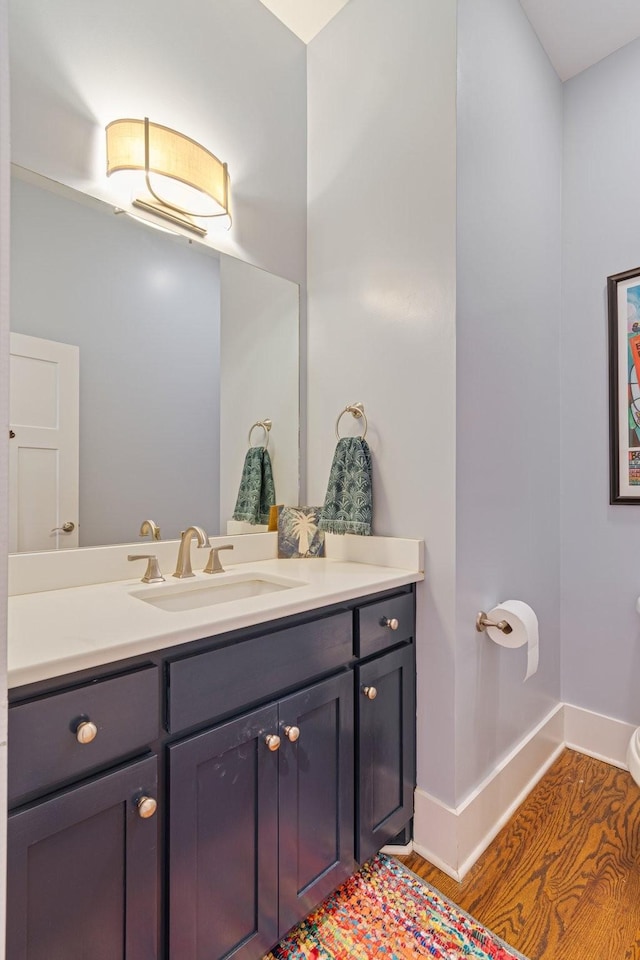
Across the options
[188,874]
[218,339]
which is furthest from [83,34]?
[188,874]

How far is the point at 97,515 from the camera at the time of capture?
1378 millimetres

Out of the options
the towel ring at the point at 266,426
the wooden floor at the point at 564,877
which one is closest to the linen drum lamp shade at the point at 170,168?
the towel ring at the point at 266,426

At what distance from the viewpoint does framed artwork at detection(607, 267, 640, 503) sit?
1.89 meters

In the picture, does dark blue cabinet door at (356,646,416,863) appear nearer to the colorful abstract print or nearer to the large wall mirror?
the large wall mirror

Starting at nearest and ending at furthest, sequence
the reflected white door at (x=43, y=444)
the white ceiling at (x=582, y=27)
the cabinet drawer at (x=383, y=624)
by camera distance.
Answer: the reflected white door at (x=43, y=444) → the cabinet drawer at (x=383, y=624) → the white ceiling at (x=582, y=27)

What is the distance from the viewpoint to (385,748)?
55.6 inches

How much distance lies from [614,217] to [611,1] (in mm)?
697

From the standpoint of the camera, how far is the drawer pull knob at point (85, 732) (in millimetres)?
790

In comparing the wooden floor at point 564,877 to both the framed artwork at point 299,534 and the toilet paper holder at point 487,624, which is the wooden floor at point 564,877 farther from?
the framed artwork at point 299,534

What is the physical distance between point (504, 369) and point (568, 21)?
53.8 inches

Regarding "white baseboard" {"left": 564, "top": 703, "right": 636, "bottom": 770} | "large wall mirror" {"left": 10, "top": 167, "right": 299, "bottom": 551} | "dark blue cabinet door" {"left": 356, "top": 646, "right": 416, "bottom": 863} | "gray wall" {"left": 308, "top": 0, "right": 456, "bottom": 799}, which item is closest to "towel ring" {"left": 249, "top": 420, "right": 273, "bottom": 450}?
"large wall mirror" {"left": 10, "top": 167, "right": 299, "bottom": 551}

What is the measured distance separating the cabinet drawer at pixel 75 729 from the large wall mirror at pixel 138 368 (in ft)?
1.93

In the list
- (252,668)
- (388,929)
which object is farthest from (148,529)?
(388,929)

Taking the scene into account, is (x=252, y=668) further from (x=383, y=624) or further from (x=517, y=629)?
(x=517, y=629)
